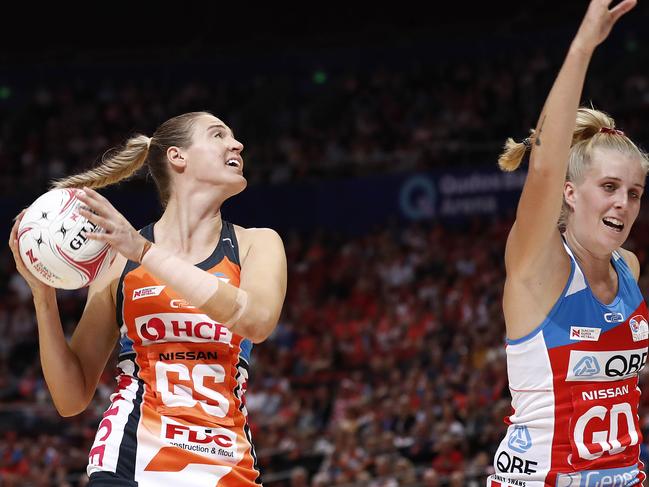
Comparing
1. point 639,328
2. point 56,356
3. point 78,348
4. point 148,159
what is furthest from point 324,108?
point 639,328

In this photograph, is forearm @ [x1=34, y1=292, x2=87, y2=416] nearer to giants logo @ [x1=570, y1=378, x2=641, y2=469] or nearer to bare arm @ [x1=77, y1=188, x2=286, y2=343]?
bare arm @ [x1=77, y1=188, x2=286, y2=343]

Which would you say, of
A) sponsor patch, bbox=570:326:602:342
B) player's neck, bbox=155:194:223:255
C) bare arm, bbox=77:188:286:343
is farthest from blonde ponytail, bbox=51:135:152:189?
sponsor patch, bbox=570:326:602:342

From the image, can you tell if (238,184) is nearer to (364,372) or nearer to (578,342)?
(578,342)

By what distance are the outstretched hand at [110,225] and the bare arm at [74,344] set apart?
0.58 m

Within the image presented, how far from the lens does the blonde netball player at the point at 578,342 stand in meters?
3.52

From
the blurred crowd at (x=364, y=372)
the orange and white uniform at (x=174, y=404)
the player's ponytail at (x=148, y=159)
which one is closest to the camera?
the orange and white uniform at (x=174, y=404)

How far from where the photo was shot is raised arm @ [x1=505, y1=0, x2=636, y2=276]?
317 cm

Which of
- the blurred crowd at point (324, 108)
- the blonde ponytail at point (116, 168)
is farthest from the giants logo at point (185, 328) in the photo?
the blurred crowd at point (324, 108)

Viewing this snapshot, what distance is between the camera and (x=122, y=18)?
82.2 ft

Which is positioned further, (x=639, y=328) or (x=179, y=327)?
(x=179, y=327)

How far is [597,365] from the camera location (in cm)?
354

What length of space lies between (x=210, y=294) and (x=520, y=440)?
1204mm

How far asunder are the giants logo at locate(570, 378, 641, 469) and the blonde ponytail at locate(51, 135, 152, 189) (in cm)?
199

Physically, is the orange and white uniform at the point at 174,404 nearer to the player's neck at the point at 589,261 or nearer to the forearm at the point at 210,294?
the forearm at the point at 210,294
